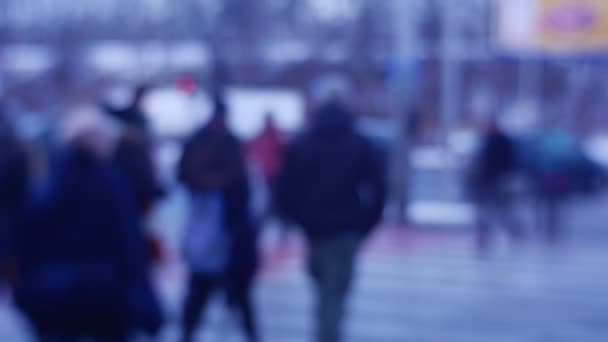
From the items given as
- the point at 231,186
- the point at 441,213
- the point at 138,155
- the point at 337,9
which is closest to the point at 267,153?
the point at 441,213

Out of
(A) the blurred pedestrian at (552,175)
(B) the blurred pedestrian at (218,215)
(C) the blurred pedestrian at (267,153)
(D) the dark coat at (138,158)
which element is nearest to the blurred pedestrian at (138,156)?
(D) the dark coat at (138,158)

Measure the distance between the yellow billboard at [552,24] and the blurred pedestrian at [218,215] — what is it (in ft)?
44.0

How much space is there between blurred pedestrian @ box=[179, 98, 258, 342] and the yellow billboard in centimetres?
1343

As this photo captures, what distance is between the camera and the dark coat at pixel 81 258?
191 inches

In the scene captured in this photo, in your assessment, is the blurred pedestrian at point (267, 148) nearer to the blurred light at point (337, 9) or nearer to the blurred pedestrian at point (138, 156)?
the blurred pedestrian at point (138, 156)

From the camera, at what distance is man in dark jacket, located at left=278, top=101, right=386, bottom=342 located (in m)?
6.66

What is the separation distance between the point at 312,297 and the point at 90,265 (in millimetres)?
5101

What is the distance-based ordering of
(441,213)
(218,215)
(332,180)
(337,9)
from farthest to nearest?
1. (337,9)
2. (441,213)
3. (218,215)
4. (332,180)

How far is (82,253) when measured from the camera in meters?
4.89

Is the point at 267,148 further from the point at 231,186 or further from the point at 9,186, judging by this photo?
the point at 231,186

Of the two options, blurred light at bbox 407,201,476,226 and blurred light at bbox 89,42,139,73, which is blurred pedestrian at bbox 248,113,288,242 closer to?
blurred light at bbox 407,201,476,226

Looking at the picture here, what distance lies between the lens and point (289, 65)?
142ft

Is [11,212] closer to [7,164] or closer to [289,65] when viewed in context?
[7,164]

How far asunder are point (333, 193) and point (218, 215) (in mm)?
701
